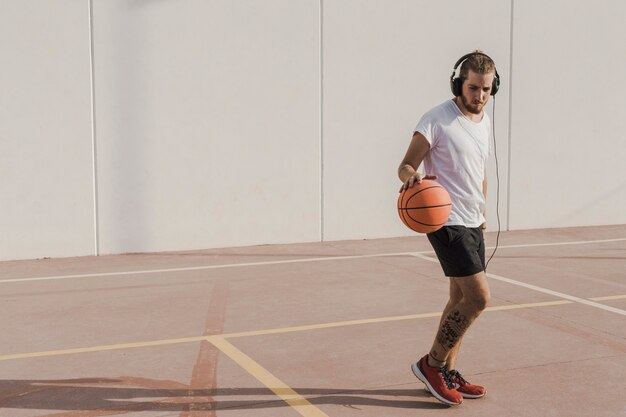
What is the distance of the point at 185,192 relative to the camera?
11219 millimetres

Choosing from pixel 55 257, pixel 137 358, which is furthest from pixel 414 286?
pixel 55 257

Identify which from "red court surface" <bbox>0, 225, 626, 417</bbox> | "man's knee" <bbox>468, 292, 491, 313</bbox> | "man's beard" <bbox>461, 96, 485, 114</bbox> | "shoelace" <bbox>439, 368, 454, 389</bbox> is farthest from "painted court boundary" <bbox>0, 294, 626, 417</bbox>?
"man's beard" <bbox>461, 96, 485, 114</bbox>

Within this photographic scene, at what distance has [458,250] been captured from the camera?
4746 millimetres

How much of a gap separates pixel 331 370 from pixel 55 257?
20.5 feet

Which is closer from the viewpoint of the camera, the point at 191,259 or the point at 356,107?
the point at 191,259

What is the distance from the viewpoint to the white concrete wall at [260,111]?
10.4m

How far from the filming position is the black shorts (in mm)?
4746

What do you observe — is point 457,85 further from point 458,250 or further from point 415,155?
point 458,250

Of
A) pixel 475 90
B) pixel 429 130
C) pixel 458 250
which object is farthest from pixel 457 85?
pixel 458 250

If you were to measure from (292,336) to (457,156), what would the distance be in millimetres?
2445

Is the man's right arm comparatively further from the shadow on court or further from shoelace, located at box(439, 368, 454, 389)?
the shadow on court

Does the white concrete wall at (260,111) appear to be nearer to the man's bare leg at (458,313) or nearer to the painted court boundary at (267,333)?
the painted court boundary at (267,333)

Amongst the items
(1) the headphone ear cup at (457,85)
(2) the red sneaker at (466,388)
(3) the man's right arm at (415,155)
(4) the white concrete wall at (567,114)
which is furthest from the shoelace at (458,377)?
(4) the white concrete wall at (567,114)

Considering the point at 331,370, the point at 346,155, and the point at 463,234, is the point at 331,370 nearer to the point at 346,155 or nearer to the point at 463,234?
the point at 463,234
